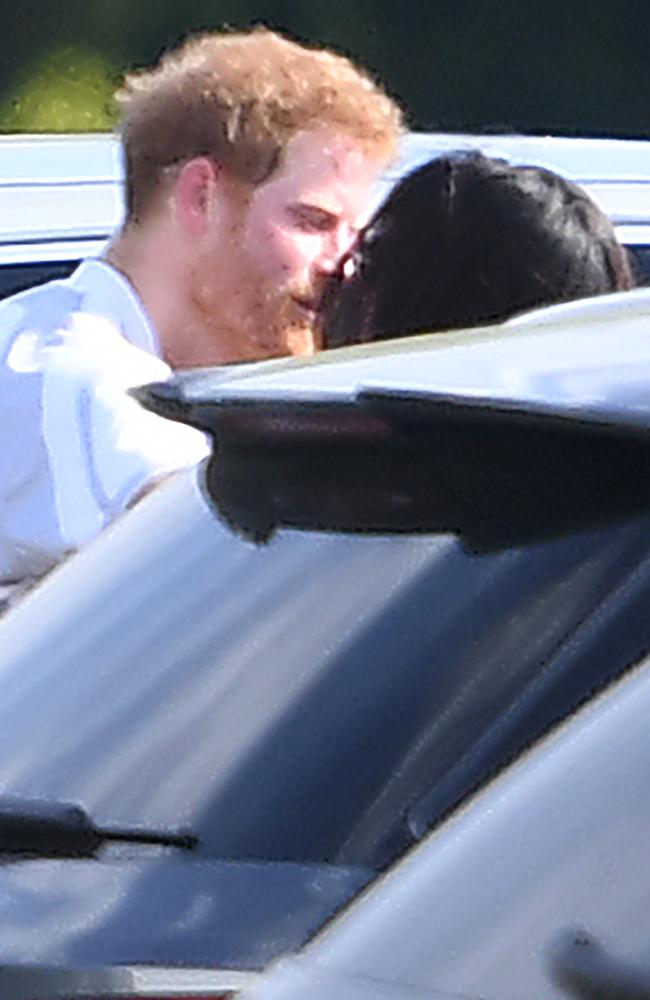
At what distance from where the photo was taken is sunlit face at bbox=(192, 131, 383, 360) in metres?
3.94

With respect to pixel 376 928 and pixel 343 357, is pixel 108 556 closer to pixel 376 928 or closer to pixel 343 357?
pixel 343 357

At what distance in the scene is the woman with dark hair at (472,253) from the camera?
11.0ft

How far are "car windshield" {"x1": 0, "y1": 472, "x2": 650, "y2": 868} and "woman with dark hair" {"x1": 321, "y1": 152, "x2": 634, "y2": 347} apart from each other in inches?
29.9

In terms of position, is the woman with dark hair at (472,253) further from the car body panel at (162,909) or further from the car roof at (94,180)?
the car roof at (94,180)

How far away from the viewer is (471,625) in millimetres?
2332

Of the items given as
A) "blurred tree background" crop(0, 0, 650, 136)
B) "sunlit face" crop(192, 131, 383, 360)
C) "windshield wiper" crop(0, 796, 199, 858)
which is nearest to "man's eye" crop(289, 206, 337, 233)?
"sunlit face" crop(192, 131, 383, 360)

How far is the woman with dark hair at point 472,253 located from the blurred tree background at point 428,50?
45.4ft

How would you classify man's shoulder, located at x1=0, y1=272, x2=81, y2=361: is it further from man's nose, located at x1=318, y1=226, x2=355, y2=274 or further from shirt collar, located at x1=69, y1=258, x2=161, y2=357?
A: man's nose, located at x1=318, y1=226, x2=355, y2=274

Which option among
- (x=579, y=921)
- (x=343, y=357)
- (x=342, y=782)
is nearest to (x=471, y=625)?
(x=342, y=782)

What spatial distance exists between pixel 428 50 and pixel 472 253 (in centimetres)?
1499

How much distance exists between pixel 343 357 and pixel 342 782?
405 mm

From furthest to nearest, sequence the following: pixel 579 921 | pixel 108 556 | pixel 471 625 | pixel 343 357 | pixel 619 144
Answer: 1. pixel 619 144
2. pixel 108 556
3. pixel 343 357
4. pixel 471 625
5. pixel 579 921

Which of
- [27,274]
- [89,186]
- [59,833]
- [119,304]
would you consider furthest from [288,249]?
[89,186]

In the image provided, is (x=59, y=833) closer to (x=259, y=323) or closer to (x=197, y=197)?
(x=259, y=323)
